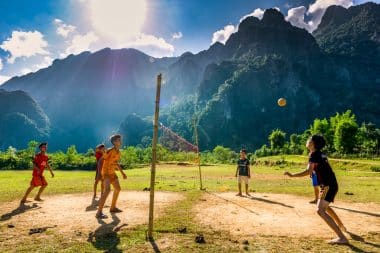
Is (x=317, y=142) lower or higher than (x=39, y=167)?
higher

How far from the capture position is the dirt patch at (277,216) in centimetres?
939

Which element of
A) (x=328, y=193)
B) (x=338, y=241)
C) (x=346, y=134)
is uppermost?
(x=346, y=134)

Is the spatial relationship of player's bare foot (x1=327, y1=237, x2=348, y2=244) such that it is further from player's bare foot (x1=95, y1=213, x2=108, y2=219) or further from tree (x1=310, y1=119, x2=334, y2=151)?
tree (x1=310, y1=119, x2=334, y2=151)

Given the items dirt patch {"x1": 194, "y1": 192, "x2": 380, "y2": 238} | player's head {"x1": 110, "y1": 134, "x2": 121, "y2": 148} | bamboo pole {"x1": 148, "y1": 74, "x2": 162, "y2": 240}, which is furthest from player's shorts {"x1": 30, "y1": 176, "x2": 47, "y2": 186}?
bamboo pole {"x1": 148, "y1": 74, "x2": 162, "y2": 240}

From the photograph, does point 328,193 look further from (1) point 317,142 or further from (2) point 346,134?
(2) point 346,134

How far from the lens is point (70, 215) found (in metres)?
11.3

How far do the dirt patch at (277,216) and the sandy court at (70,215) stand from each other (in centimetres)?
197

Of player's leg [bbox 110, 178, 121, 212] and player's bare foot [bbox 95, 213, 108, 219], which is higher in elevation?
player's leg [bbox 110, 178, 121, 212]

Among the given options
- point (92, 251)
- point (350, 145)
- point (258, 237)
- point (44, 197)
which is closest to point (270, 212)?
point (258, 237)

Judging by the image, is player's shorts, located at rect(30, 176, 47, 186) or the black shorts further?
player's shorts, located at rect(30, 176, 47, 186)

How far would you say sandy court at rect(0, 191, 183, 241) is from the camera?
946cm

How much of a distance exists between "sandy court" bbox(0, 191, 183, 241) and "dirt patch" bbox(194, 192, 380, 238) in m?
1.97

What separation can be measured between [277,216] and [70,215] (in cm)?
670

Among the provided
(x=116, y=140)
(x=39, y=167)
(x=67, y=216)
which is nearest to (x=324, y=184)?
(x=116, y=140)
